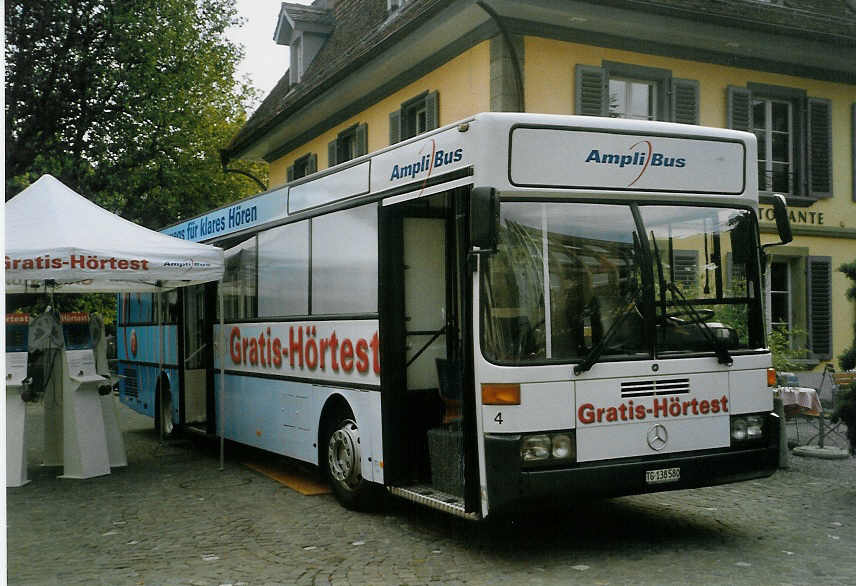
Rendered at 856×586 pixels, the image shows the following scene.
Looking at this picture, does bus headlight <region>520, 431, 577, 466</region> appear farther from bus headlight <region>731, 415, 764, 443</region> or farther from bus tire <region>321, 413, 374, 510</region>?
bus tire <region>321, 413, 374, 510</region>

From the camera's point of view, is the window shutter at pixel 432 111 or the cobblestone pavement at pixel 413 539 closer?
the cobblestone pavement at pixel 413 539

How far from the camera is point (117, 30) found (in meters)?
22.9

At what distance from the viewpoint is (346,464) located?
850 centimetres

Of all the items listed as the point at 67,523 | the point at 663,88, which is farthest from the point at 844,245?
the point at 67,523

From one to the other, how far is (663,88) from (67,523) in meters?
11.7

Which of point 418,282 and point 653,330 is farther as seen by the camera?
point 418,282

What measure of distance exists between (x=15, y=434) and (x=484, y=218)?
6.39 metres

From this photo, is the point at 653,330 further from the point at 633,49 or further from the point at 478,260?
the point at 633,49

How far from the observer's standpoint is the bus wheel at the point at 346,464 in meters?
8.33

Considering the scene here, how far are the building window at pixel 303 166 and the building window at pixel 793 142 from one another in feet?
32.8

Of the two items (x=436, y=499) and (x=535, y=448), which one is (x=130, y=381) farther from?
(x=535, y=448)

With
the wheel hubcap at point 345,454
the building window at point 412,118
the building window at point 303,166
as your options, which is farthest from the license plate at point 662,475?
the building window at point 303,166

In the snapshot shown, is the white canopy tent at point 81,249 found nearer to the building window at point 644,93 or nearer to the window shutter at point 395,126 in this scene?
the building window at point 644,93

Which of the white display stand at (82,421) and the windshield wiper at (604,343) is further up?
the windshield wiper at (604,343)
